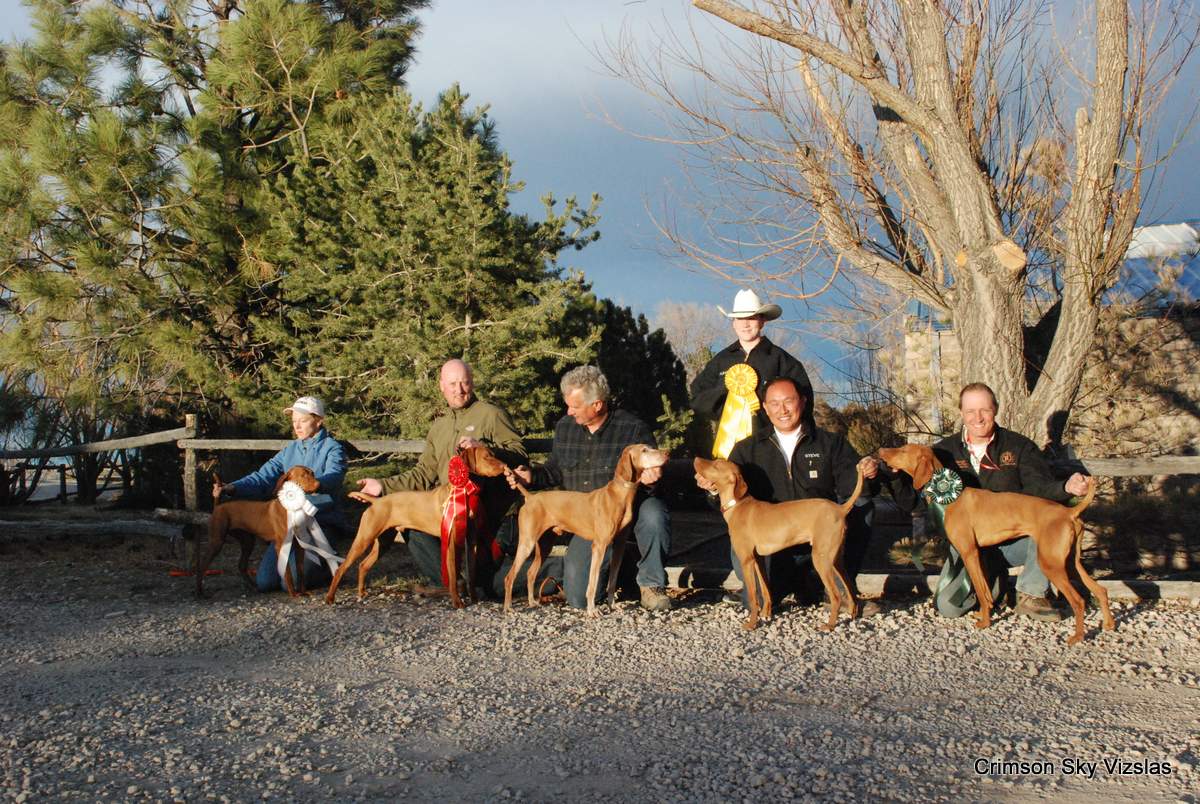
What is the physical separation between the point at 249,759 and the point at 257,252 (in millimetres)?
9255

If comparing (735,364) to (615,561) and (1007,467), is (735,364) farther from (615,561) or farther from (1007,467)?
(1007,467)

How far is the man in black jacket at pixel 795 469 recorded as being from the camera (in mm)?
5570

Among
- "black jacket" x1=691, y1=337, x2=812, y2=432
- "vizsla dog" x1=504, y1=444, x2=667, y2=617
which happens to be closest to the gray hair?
"vizsla dog" x1=504, y1=444, x2=667, y2=617

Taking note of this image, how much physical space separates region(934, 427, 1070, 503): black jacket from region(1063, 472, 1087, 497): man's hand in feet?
0.52

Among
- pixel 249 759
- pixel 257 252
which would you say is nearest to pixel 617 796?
pixel 249 759

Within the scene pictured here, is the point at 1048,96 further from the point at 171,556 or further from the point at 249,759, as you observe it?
the point at 171,556

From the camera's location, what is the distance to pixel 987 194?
7535mm

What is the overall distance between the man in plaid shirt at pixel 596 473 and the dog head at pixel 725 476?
430 mm

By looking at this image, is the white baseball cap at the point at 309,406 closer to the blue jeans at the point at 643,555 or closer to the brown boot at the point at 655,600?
the blue jeans at the point at 643,555

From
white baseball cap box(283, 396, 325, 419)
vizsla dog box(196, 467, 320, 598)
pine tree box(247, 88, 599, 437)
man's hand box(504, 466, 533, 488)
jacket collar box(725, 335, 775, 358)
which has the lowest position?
vizsla dog box(196, 467, 320, 598)

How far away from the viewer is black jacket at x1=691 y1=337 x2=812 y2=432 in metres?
6.15

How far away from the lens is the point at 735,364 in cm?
629

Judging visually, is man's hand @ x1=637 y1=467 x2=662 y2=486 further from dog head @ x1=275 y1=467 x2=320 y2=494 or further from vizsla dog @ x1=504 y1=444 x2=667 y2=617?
dog head @ x1=275 y1=467 x2=320 y2=494

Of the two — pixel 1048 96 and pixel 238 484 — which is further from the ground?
pixel 1048 96
